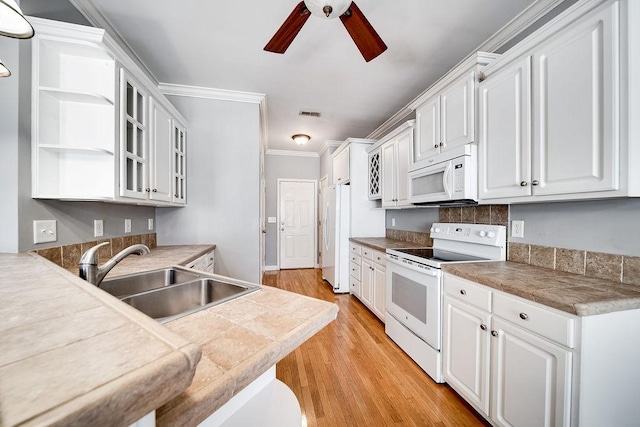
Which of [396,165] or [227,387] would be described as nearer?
[227,387]

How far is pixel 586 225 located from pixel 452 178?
30.5 inches

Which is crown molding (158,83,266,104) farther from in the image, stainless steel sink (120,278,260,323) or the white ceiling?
stainless steel sink (120,278,260,323)

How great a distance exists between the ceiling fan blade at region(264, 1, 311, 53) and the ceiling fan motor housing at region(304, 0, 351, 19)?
4 cm

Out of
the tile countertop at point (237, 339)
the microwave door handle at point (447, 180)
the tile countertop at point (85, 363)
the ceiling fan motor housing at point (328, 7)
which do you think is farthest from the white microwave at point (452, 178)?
the tile countertop at point (85, 363)

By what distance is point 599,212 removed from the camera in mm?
1362

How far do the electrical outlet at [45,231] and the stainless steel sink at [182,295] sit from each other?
79 centimetres

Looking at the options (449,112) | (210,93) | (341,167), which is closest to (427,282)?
(449,112)

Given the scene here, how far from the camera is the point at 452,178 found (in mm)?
1936

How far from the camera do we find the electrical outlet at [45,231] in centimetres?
134

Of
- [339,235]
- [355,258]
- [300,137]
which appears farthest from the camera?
[300,137]

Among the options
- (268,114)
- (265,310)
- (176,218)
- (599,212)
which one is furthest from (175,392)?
(268,114)

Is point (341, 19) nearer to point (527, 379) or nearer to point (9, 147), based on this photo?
point (9, 147)

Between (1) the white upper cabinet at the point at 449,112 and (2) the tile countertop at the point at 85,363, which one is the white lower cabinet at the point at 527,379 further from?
(2) the tile countertop at the point at 85,363

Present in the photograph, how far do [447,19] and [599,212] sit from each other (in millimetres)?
1572
